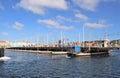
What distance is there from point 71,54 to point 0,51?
148 feet

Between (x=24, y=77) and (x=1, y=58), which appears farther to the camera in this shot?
(x=1, y=58)

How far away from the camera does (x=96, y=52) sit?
147000mm

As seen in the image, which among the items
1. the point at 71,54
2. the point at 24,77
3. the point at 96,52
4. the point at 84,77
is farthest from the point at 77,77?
the point at 96,52

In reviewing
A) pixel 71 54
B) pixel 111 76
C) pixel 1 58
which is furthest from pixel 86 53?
pixel 111 76

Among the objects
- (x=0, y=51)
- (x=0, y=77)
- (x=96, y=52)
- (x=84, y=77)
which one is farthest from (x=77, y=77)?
(x=96, y=52)

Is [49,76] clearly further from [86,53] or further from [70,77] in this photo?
[86,53]

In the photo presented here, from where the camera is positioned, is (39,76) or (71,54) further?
(71,54)

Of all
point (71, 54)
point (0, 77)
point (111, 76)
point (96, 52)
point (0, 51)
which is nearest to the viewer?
point (0, 77)

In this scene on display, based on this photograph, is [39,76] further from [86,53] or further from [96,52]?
[96,52]

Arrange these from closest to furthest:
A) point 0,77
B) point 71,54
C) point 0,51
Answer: point 0,77 → point 0,51 → point 71,54

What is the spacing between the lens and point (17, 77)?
49.2 metres

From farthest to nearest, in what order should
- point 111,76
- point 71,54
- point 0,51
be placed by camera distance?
point 71,54 → point 0,51 → point 111,76

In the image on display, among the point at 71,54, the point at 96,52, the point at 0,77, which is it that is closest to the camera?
the point at 0,77

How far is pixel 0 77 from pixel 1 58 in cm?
4733
